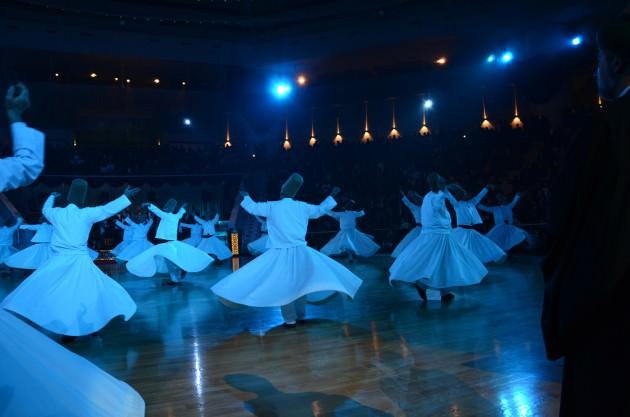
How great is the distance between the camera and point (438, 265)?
778cm

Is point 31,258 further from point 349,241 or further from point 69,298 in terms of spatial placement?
point 69,298

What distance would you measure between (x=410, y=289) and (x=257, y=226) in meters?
13.0

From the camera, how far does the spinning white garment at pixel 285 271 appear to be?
251 inches

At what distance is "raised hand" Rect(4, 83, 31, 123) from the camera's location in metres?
2.33

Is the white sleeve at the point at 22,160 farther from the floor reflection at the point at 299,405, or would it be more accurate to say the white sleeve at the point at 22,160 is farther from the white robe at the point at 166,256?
the white robe at the point at 166,256

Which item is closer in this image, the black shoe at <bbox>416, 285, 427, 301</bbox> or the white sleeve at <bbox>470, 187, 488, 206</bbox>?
the black shoe at <bbox>416, 285, 427, 301</bbox>

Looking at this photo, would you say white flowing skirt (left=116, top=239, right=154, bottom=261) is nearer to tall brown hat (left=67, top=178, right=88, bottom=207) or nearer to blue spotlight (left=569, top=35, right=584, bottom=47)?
tall brown hat (left=67, top=178, right=88, bottom=207)

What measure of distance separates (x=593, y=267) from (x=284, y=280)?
209 inches

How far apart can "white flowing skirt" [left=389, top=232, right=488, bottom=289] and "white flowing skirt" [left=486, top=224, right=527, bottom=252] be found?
6.64 meters

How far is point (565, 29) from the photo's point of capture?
18.9 m

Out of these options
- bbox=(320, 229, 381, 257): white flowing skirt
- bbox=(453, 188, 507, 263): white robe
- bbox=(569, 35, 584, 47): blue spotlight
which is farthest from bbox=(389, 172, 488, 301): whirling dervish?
bbox=(569, 35, 584, 47): blue spotlight

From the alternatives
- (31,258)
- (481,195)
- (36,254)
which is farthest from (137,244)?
(481,195)

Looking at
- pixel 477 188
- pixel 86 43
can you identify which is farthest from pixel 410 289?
pixel 86 43

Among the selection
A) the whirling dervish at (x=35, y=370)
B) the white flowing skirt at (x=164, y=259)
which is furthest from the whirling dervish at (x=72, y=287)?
the white flowing skirt at (x=164, y=259)
